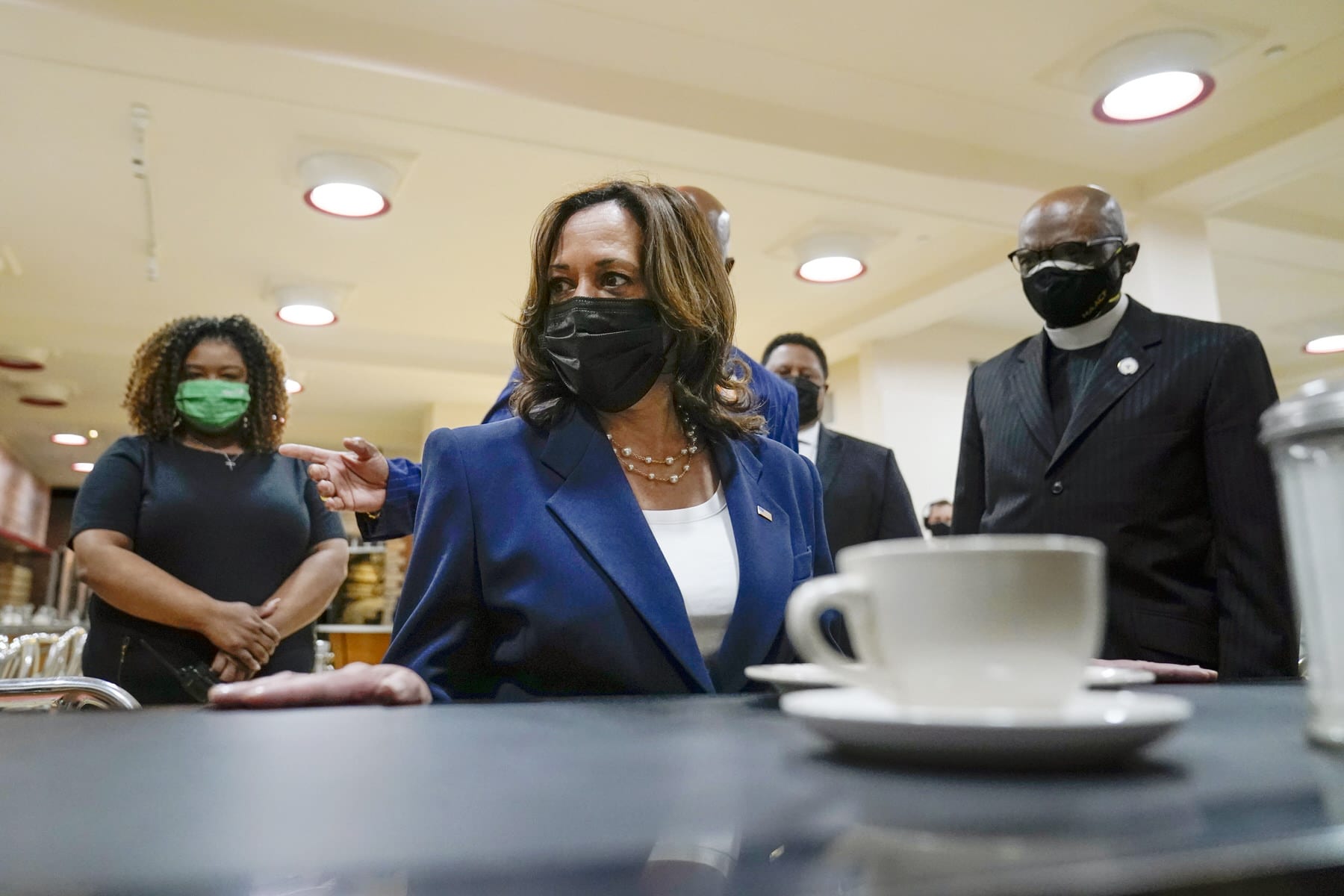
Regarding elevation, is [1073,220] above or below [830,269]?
below

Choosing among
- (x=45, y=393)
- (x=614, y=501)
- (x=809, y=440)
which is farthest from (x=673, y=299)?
(x=45, y=393)

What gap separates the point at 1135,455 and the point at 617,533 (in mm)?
1350

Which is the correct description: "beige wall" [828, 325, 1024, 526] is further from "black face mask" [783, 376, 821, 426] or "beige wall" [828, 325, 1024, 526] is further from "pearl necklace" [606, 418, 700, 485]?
"pearl necklace" [606, 418, 700, 485]

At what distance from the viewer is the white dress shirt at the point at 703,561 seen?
1168 mm

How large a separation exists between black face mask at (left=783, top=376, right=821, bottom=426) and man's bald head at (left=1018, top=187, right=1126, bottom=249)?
49.7 inches

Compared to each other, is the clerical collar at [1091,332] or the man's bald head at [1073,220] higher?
the man's bald head at [1073,220]

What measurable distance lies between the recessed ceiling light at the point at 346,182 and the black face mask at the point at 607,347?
3.37 metres

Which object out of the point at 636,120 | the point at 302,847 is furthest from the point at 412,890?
the point at 636,120

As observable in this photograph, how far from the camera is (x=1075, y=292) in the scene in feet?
7.12

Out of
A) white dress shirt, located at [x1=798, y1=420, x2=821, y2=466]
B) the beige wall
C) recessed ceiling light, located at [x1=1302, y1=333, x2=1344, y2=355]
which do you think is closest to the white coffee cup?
white dress shirt, located at [x1=798, y1=420, x2=821, y2=466]

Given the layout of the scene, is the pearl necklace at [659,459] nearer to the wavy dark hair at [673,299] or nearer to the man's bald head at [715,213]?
the wavy dark hair at [673,299]

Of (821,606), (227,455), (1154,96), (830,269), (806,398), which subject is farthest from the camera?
(830,269)

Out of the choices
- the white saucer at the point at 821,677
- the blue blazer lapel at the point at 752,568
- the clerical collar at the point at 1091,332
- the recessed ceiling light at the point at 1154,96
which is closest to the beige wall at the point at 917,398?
the recessed ceiling light at the point at 1154,96

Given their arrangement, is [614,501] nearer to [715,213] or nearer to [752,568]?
[752,568]
